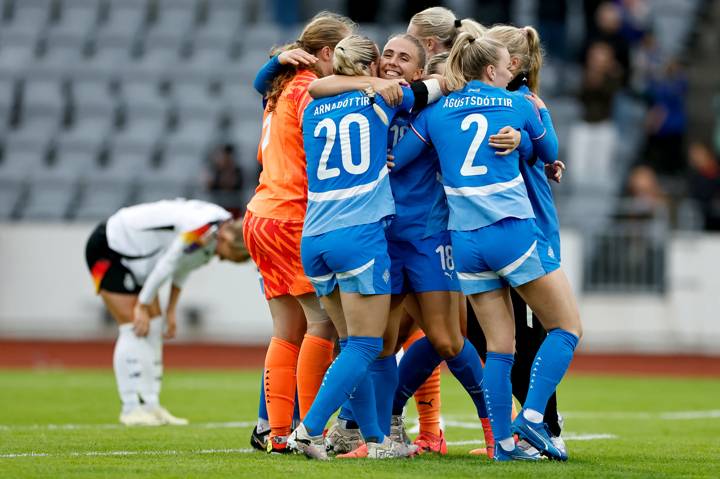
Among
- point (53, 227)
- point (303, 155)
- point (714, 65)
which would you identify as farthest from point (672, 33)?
point (303, 155)

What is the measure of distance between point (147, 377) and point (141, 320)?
43 centimetres

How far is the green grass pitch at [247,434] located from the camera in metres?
5.69

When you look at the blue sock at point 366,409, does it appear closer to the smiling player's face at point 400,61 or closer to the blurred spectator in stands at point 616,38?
the smiling player's face at point 400,61

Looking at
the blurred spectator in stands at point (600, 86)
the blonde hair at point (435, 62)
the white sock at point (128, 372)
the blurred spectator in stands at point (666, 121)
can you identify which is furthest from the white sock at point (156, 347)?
the blurred spectator in stands at point (666, 121)

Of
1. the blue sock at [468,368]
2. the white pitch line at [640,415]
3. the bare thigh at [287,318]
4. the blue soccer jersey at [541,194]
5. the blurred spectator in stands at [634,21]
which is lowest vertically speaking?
the white pitch line at [640,415]

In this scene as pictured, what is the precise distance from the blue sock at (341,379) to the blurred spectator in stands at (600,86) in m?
12.3

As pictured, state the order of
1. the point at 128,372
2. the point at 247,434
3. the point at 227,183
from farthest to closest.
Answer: the point at 227,183, the point at 128,372, the point at 247,434

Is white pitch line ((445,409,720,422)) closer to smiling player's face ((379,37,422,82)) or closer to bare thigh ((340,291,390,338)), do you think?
bare thigh ((340,291,390,338))

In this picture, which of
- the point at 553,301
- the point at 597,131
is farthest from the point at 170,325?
the point at 597,131

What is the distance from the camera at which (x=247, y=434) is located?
805 cm

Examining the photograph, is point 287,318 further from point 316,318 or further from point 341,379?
point 341,379

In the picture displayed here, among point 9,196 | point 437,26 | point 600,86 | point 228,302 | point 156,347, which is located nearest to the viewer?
point 437,26

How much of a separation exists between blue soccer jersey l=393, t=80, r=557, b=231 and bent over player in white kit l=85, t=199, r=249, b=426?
118 inches

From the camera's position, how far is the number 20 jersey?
6.01 meters
